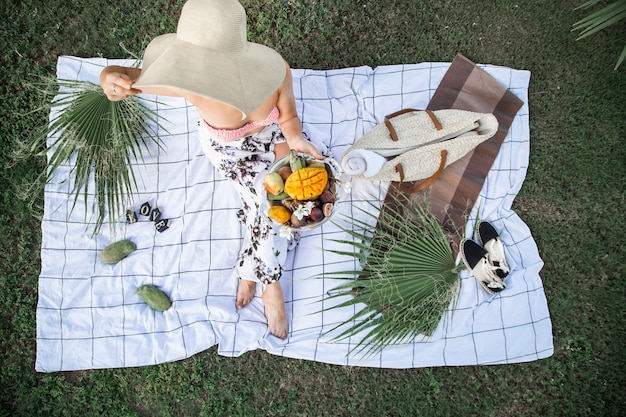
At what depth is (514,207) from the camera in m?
3.26

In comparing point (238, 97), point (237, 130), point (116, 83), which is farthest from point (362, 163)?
point (116, 83)

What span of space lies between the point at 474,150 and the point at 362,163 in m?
0.85

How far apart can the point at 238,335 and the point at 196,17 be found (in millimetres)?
2004

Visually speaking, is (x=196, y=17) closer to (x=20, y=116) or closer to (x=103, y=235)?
(x=103, y=235)

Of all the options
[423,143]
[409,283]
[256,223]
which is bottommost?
[409,283]

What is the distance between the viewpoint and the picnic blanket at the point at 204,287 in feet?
9.77

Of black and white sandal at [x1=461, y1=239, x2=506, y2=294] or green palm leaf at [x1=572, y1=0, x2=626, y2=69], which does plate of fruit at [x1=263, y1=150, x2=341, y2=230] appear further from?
green palm leaf at [x1=572, y1=0, x2=626, y2=69]

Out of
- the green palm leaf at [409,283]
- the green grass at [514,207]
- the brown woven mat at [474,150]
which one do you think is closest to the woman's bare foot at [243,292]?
the green grass at [514,207]

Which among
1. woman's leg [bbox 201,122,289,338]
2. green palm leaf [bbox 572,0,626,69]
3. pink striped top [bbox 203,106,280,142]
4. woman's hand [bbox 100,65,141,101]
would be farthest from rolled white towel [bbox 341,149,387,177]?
green palm leaf [bbox 572,0,626,69]

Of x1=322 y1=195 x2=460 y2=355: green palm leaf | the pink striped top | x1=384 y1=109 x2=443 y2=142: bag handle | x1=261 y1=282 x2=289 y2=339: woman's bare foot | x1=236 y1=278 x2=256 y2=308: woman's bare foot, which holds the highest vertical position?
x1=384 y1=109 x2=443 y2=142: bag handle

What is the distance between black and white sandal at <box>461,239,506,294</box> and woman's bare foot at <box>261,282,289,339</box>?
121 cm

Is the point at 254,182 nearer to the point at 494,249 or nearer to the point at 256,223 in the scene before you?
the point at 256,223

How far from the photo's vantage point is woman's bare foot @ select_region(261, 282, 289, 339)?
286cm

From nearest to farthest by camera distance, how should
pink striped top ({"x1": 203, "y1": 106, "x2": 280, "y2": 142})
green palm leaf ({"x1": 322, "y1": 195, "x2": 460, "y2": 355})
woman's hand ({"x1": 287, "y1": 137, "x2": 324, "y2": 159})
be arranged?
1. green palm leaf ({"x1": 322, "y1": 195, "x2": 460, "y2": 355})
2. pink striped top ({"x1": 203, "y1": 106, "x2": 280, "y2": 142})
3. woman's hand ({"x1": 287, "y1": 137, "x2": 324, "y2": 159})
